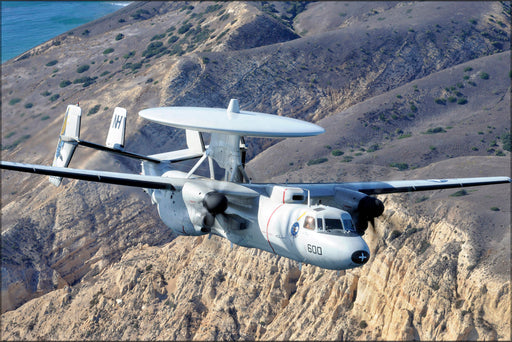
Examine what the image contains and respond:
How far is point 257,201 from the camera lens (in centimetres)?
3144

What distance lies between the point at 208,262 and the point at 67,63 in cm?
7420

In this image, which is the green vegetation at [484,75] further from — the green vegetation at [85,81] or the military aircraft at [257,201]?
the military aircraft at [257,201]

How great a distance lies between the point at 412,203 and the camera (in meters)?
53.2

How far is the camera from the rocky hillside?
46.5 m

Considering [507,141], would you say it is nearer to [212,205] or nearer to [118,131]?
[118,131]

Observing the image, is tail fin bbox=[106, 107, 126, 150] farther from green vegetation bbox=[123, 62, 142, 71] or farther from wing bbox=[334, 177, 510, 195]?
green vegetation bbox=[123, 62, 142, 71]

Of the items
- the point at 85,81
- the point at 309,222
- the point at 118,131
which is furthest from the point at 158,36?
the point at 309,222

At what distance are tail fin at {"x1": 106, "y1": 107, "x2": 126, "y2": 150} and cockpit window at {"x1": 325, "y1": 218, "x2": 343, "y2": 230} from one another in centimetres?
2034

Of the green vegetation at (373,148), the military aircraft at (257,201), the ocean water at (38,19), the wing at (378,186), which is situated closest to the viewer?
the military aircraft at (257,201)

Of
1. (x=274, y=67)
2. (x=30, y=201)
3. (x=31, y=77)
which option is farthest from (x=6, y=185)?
(x=274, y=67)

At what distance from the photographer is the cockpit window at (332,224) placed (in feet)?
Answer: 88.6

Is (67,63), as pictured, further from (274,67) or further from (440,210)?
(440,210)

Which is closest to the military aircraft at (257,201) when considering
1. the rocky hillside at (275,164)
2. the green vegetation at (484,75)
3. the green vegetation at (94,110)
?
the rocky hillside at (275,164)

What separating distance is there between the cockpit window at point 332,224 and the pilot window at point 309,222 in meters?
0.70
